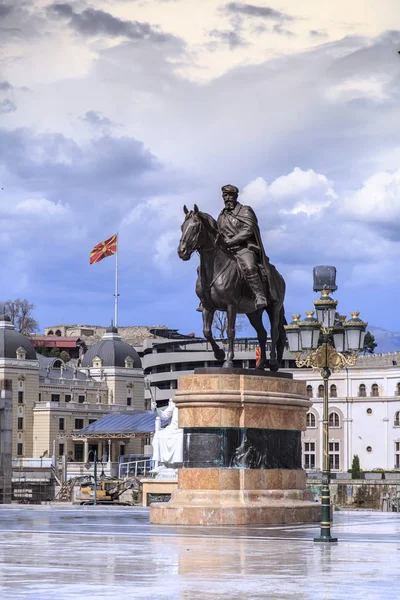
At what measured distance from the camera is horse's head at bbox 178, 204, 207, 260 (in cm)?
2122

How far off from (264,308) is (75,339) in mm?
164054

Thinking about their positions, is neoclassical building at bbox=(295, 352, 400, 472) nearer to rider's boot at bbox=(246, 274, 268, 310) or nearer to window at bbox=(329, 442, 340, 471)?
window at bbox=(329, 442, 340, 471)

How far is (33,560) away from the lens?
13.1 m

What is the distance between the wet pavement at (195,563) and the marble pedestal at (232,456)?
975 mm

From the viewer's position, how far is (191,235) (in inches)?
835

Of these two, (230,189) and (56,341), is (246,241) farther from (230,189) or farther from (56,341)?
(56,341)

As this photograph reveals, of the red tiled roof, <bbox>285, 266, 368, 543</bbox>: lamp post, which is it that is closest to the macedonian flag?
the red tiled roof

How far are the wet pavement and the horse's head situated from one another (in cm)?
459

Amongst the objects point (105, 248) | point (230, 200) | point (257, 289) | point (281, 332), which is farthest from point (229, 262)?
point (105, 248)

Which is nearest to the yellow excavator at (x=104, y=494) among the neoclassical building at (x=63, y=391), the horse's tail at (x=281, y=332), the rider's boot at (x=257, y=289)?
the horse's tail at (x=281, y=332)

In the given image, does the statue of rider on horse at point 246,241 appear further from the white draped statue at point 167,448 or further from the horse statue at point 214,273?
the white draped statue at point 167,448

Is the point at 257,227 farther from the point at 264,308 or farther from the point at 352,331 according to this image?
the point at 352,331

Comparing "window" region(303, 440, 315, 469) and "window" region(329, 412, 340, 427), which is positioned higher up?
"window" region(329, 412, 340, 427)

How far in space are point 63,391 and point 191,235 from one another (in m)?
127
